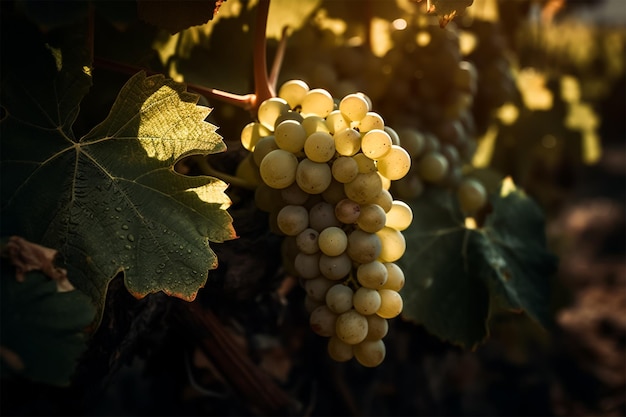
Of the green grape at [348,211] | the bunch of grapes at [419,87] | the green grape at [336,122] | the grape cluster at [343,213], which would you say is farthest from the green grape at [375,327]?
the bunch of grapes at [419,87]

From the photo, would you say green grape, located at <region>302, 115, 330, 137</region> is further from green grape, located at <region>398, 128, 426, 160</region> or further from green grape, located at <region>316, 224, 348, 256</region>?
green grape, located at <region>398, 128, 426, 160</region>

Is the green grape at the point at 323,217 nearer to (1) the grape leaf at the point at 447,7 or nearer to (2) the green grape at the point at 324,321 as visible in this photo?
(2) the green grape at the point at 324,321

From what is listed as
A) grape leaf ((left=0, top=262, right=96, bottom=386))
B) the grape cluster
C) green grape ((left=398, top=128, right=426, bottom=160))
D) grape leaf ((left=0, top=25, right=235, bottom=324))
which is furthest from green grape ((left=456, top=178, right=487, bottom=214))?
grape leaf ((left=0, top=262, right=96, bottom=386))

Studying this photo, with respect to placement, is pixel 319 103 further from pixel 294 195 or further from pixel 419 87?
pixel 419 87

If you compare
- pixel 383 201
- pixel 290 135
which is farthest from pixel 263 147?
pixel 383 201

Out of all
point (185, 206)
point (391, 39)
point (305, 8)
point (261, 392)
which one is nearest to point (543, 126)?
point (391, 39)
